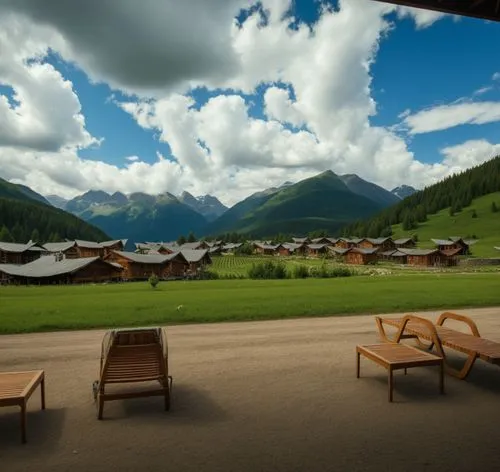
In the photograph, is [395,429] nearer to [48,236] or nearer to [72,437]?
[72,437]

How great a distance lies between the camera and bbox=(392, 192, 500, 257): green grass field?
13888 cm

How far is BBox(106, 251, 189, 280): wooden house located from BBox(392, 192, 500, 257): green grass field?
92.8 m

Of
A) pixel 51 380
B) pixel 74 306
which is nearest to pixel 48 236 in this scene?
pixel 74 306

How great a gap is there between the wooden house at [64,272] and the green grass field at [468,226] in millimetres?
106872

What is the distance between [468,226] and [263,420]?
575 feet

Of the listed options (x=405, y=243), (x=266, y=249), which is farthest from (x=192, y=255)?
(x=405, y=243)

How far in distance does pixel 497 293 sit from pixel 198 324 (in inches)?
720

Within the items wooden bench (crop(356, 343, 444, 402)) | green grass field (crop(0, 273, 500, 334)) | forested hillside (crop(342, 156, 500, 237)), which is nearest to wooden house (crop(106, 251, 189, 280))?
green grass field (crop(0, 273, 500, 334))

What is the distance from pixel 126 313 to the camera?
674 inches

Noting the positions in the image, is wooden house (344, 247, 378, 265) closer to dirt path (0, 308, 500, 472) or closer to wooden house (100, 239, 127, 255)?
wooden house (100, 239, 127, 255)

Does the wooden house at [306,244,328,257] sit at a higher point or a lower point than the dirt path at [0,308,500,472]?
lower

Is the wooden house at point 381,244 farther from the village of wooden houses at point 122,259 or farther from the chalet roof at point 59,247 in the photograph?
the chalet roof at point 59,247

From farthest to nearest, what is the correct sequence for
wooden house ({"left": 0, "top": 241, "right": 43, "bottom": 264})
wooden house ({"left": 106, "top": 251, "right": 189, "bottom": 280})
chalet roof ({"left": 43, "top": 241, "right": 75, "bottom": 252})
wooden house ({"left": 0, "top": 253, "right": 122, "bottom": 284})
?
chalet roof ({"left": 43, "top": 241, "right": 75, "bottom": 252}) < wooden house ({"left": 0, "top": 241, "right": 43, "bottom": 264}) < wooden house ({"left": 106, "top": 251, "right": 189, "bottom": 280}) < wooden house ({"left": 0, "top": 253, "right": 122, "bottom": 284})

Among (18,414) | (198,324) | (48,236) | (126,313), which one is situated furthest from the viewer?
(48,236)
